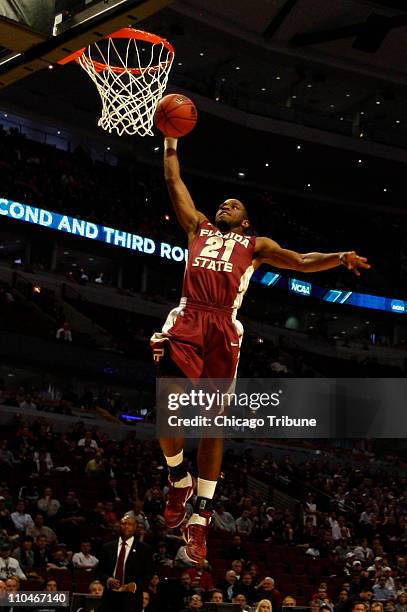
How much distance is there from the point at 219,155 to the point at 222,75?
10.8ft

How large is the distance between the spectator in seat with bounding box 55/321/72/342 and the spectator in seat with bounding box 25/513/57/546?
12.5 meters

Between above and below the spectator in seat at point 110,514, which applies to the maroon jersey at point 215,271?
above

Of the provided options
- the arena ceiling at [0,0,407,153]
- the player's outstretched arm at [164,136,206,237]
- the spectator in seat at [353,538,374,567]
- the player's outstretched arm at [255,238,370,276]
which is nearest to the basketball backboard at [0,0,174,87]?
the player's outstretched arm at [164,136,206,237]

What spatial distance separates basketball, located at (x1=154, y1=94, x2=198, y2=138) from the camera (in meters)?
6.80

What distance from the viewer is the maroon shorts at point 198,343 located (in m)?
6.72

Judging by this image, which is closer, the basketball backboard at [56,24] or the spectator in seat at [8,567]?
the basketball backboard at [56,24]

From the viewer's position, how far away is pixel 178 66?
35.4 meters

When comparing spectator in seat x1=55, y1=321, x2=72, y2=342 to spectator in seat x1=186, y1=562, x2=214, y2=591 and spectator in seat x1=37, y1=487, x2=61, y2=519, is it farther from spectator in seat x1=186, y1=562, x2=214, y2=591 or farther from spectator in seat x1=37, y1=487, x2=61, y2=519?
spectator in seat x1=186, y1=562, x2=214, y2=591

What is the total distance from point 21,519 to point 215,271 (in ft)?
31.7

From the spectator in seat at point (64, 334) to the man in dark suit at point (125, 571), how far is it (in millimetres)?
17998

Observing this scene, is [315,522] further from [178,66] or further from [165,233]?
[178,66]

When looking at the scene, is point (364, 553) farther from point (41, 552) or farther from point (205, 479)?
point (205, 479)

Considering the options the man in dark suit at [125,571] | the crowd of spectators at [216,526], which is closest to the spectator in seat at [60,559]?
the crowd of spectators at [216,526]

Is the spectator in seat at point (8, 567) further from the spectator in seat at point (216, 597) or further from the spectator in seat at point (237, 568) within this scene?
the spectator in seat at point (237, 568)
